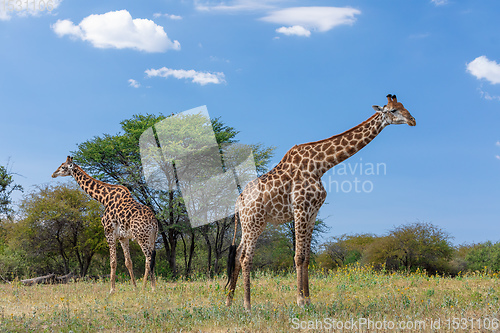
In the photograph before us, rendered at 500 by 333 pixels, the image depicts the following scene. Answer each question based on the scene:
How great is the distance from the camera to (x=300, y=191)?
9.12 m

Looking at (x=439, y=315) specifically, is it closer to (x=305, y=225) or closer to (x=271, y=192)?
(x=305, y=225)

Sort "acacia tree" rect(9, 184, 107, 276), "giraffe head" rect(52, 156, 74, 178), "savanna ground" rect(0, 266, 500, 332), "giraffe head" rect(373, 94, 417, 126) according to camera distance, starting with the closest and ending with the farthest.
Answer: "savanna ground" rect(0, 266, 500, 332)
"giraffe head" rect(373, 94, 417, 126)
"giraffe head" rect(52, 156, 74, 178)
"acacia tree" rect(9, 184, 107, 276)

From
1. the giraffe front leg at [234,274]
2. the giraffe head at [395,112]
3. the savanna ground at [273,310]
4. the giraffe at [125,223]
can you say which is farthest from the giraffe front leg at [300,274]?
the giraffe at [125,223]

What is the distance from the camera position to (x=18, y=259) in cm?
2422

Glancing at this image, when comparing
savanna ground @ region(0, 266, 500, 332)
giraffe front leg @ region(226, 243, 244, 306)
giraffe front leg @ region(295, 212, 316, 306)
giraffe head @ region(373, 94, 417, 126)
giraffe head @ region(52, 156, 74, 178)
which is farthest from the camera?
giraffe head @ region(52, 156, 74, 178)

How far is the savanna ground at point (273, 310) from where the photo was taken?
26.5ft

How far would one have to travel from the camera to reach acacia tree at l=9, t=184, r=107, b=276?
2216 centimetres

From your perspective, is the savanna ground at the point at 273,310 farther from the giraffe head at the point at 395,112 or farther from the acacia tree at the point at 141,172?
the acacia tree at the point at 141,172

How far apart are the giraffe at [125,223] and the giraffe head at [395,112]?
796 centimetres

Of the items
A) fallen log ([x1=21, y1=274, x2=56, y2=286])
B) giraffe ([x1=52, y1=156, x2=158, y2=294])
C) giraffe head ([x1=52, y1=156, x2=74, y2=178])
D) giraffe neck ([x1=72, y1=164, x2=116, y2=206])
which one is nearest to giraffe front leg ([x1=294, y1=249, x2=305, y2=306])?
giraffe ([x1=52, y1=156, x2=158, y2=294])

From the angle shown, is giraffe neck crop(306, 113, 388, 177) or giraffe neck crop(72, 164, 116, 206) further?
giraffe neck crop(72, 164, 116, 206)

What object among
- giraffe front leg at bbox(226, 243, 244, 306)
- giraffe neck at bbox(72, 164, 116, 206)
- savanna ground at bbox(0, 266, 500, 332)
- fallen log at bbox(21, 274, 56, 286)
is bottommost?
fallen log at bbox(21, 274, 56, 286)

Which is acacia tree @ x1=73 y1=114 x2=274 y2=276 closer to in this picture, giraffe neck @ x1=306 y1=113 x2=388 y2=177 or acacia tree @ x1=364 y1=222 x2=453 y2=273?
acacia tree @ x1=364 y1=222 x2=453 y2=273

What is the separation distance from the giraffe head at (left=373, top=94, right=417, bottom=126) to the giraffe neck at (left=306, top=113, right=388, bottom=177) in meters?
0.14
